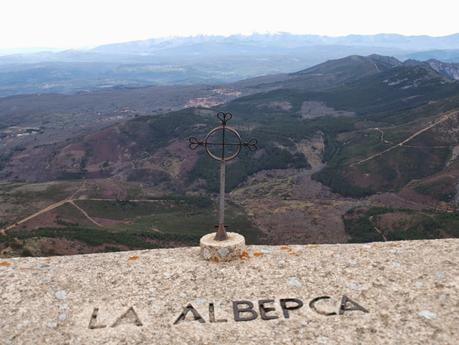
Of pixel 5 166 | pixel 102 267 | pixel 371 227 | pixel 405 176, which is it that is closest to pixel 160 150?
pixel 5 166

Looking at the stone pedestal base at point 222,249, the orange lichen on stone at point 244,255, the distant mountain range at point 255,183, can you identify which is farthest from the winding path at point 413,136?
the stone pedestal base at point 222,249

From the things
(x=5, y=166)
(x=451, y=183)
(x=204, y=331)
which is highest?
(x=204, y=331)

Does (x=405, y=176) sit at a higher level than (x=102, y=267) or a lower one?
lower

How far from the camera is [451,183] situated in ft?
331

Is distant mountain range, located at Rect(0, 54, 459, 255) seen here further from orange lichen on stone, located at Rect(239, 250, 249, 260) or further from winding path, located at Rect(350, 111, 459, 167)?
orange lichen on stone, located at Rect(239, 250, 249, 260)

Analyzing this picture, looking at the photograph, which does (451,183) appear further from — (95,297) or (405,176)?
(95,297)

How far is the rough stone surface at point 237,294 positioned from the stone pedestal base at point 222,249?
8.6 inches

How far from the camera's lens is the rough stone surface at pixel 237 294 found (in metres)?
11.1

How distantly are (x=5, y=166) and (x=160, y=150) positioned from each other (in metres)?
56.7

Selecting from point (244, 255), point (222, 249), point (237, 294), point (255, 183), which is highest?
point (222, 249)

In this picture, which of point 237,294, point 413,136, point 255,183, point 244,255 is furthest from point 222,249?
point 413,136

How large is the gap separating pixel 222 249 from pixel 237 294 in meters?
1.62

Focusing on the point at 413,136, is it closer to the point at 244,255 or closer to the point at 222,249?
the point at 244,255

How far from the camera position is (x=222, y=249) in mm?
13805
